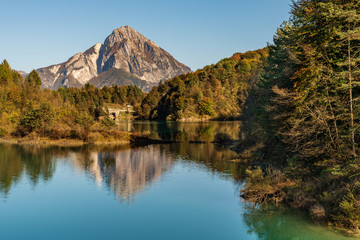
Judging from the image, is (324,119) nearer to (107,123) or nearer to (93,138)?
(93,138)

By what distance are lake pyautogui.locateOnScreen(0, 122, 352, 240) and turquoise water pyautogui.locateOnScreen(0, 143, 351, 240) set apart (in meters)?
0.07

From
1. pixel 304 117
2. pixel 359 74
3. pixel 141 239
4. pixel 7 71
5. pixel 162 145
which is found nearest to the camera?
pixel 141 239

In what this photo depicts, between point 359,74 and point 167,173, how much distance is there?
26.1 m

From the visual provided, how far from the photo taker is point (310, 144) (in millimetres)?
24047

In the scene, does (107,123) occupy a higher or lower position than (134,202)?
higher

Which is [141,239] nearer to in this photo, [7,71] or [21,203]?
[21,203]

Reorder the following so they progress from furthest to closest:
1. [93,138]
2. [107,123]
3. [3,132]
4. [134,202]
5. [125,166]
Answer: [107,123] < [3,132] < [93,138] < [125,166] < [134,202]

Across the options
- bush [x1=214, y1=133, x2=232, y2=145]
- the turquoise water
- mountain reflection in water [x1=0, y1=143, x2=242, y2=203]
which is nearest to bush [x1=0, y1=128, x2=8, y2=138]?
mountain reflection in water [x1=0, y1=143, x2=242, y2=203]

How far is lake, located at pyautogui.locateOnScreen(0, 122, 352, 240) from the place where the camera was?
68.9 feet

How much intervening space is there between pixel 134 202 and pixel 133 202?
0.09 m

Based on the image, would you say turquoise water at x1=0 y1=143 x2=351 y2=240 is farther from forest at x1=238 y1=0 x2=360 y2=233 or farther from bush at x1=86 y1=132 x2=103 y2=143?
bush at x1=86 y1=132 x2=103 y2=143

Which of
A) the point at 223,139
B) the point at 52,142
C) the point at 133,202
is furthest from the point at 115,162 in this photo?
the point at 223,139

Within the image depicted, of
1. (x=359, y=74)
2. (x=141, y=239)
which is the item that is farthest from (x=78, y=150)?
(x=359, y=74)

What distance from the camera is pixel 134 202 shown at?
2736 cm
